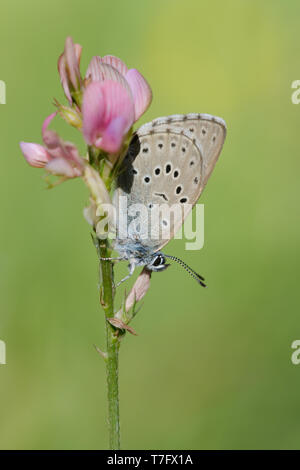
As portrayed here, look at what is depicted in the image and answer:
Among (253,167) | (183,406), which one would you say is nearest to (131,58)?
(253,167)

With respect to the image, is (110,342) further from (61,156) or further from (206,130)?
(206,130)

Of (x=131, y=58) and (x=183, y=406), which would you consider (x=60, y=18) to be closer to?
(x=131, y=58)

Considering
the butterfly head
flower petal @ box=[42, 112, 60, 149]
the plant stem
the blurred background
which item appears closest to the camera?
flower petal @ box=[42, 112, 60, 149]

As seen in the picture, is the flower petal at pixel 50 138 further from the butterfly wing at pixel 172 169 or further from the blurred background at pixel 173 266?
the blurred background at pixel 173 266

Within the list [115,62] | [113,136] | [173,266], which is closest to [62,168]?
[113,136]

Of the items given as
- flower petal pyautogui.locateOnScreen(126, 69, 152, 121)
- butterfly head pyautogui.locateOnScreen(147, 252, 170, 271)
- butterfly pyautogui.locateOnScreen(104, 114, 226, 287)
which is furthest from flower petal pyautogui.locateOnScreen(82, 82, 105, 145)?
A: butterfly head pyautogui.locateOnScreen(147, 252, 170, 271)

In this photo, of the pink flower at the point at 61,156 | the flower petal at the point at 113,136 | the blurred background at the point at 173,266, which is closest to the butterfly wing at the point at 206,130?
the flower petal at the point at 113,136

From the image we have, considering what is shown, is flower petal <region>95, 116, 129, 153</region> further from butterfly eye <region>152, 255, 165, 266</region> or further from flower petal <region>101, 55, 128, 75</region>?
butterfly eye <region>152, 255, 165, 266</region>
